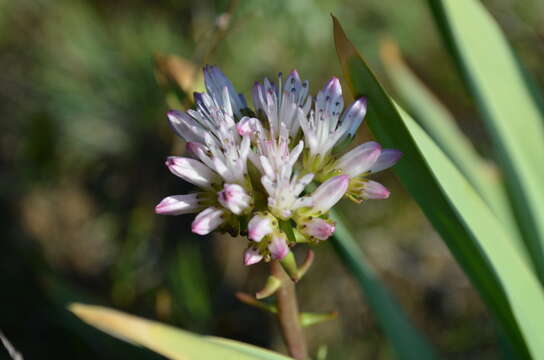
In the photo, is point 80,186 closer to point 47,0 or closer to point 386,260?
point 47,0

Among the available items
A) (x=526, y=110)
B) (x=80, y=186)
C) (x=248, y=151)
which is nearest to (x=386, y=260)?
(x=526, y=110)

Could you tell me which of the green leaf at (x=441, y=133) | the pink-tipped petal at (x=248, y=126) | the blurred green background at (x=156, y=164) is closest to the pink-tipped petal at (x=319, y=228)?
the pink-tipped petal at (x=248, y=126)

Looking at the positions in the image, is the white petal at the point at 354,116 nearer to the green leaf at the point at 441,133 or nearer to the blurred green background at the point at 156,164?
the green leaf at the point at 441,133

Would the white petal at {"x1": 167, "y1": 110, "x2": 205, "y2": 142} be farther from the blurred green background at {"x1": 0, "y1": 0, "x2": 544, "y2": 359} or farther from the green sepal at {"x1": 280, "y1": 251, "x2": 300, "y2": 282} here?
the blurred green background at {"x1": 0, "y1": 0, "x2": 544, "y2": 359}

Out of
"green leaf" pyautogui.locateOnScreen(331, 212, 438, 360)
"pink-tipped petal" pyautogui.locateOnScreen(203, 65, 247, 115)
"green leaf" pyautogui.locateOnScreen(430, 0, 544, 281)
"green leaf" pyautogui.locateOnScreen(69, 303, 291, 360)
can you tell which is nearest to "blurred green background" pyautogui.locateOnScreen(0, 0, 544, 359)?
"green leaf" pyautogui.locateOnScreen(331, 212, 438, 360)

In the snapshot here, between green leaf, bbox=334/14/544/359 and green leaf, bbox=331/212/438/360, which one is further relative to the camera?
green leaf, bbox=331/212/438/360

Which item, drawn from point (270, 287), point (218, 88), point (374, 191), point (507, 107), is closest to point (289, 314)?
point (270, 287)
